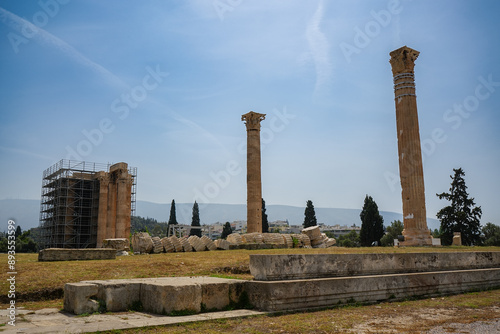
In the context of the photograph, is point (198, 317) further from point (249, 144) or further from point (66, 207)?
point (66, 207)

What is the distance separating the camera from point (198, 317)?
560cm

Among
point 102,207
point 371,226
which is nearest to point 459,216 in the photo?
point 371,226

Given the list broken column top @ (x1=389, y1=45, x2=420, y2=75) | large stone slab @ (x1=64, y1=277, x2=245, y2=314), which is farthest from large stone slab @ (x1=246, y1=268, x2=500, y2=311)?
broken column top @ (x1=389, y1=45, x2=420, y2=75)

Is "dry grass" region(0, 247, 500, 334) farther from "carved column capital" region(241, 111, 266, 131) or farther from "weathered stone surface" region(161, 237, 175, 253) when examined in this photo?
"carved column capital" region(241, 111, 266, 131)

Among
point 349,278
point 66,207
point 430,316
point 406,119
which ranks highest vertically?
point 406,119

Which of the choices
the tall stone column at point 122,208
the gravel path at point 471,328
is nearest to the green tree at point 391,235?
the tall stone column at point 122,208

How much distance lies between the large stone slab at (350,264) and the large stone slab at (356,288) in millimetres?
244

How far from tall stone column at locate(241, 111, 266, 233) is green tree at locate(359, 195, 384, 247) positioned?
27.9 meters

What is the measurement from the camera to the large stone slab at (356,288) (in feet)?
20.4

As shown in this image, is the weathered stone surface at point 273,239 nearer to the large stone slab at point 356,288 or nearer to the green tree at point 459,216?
the large stone slab at point 356,288

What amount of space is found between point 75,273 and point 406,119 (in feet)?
60.1

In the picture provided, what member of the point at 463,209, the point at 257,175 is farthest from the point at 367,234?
the point at 257,175

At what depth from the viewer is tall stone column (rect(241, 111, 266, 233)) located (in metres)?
26.9

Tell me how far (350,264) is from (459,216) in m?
35.4
